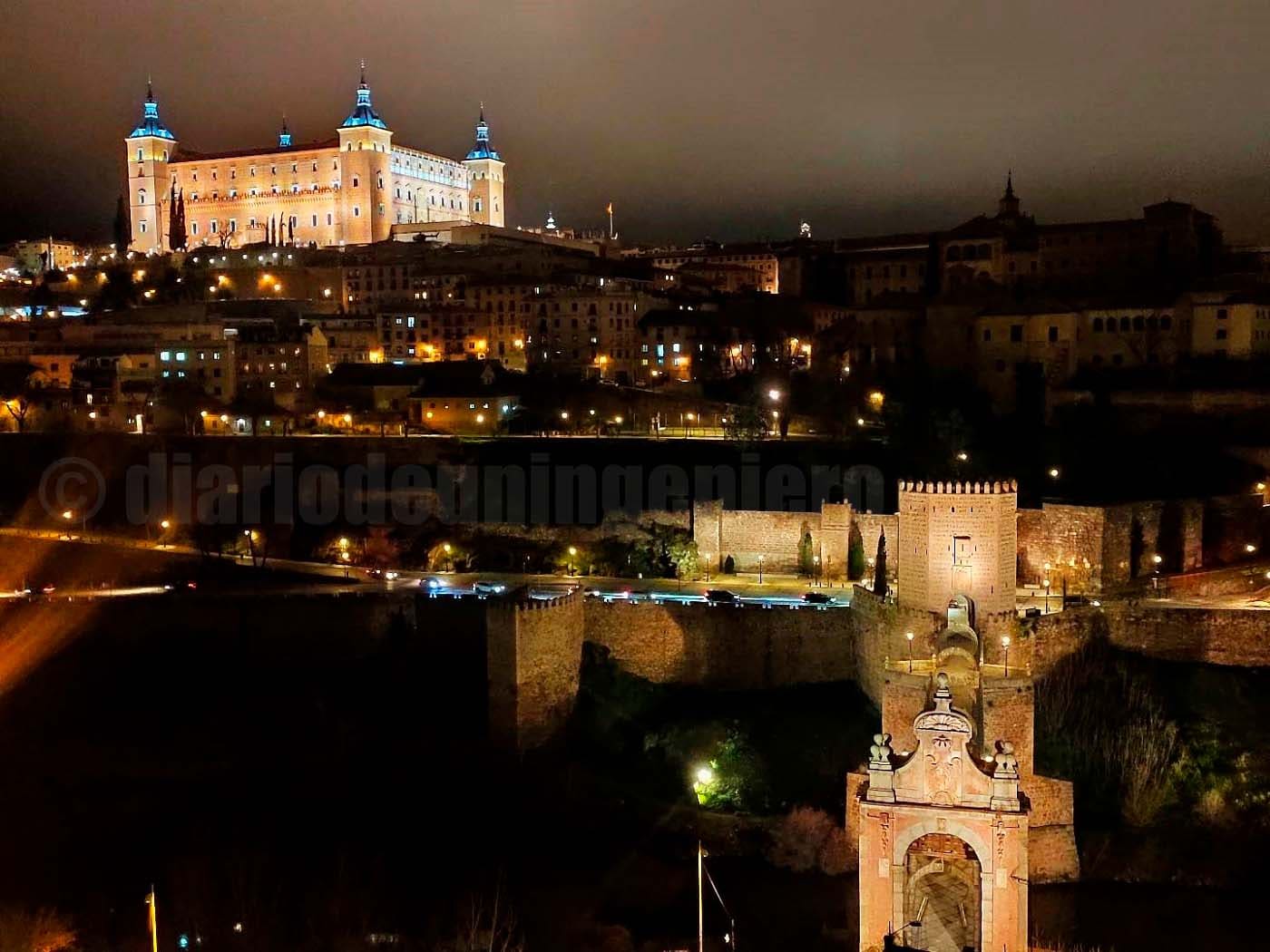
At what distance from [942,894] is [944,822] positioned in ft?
8.76

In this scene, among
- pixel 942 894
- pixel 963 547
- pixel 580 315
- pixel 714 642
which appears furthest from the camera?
pixel 580 315

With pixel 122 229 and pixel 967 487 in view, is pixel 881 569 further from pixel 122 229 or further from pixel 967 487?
pixel 122 229

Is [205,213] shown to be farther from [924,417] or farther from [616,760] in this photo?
[616,760]

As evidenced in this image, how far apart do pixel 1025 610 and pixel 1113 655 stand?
1782mm

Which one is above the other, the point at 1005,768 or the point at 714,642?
the point at 1005,768

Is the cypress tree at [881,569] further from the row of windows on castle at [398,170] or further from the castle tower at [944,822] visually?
the row of windows on castle at [398,170]

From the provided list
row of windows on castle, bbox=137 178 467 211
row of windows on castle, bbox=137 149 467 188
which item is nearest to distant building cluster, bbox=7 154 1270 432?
row of windows on castle, bbox=137 178 467 211

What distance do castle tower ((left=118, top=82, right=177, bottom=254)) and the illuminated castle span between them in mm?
69

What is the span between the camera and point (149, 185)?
295ft

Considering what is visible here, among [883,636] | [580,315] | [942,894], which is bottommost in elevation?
[942,894]

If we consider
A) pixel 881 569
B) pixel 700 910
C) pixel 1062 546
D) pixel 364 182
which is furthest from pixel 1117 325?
pixel 364 182

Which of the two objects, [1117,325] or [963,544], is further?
[1117,325]

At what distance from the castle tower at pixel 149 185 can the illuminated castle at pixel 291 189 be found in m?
0.07

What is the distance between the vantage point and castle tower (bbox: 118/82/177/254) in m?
89.9
